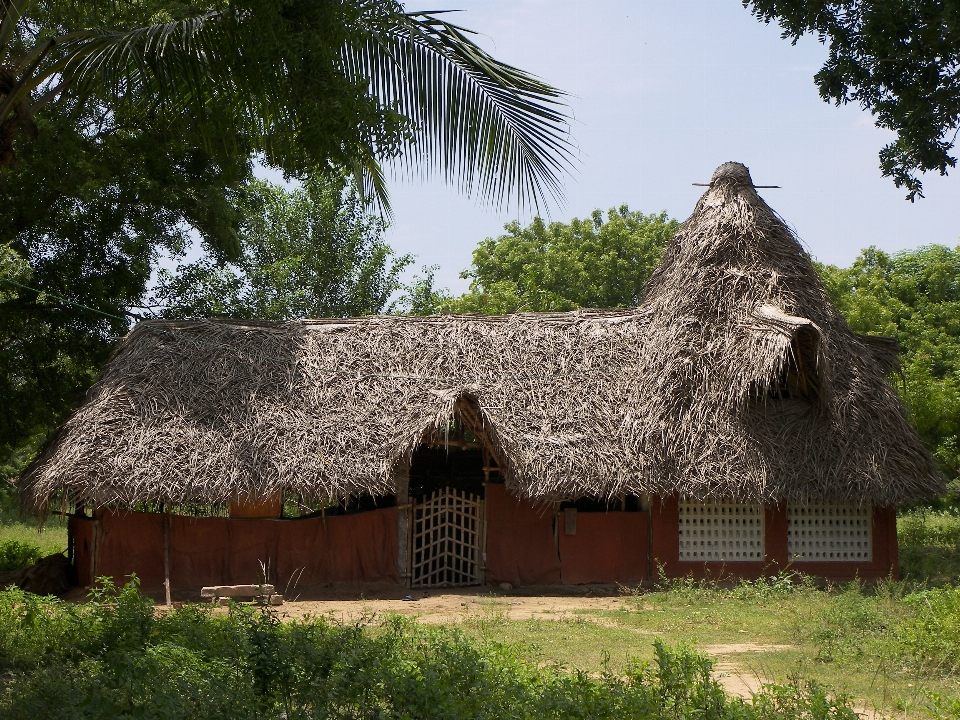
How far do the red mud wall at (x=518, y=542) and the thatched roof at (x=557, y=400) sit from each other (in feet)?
2.49

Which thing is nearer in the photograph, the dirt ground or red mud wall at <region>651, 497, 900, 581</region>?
the dirt ground

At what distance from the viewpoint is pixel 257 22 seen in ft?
21.8

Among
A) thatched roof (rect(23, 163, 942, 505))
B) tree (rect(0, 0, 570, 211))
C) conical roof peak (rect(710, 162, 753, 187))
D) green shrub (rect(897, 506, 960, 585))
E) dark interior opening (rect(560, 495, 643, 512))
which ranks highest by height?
conical roof peak (rect(710, 162, 753, 187))

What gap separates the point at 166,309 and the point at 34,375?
252 cm

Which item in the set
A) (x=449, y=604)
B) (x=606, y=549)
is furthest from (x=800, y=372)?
(x=449, y=604)

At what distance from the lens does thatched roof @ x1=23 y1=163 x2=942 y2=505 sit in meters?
12.6

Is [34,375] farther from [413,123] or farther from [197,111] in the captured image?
[413,123]

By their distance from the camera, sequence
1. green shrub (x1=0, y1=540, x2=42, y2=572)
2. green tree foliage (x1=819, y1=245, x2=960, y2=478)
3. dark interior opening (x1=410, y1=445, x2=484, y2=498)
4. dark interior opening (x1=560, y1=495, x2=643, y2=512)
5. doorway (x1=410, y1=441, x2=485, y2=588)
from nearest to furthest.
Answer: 1. doorway (x1=410, y1=441, x2=485, y2=588)
2. dark interior opening (x1=560, y1=495, x2=643, y2=512)
3. dark interior opening (x1=410, y1=445, x2=484, y2=498)
4. green shrub (x1=0, y1=540, x2=42, y2=572)
5. green tree foliage (x1=819, y1=245, x2=960, y2=478)

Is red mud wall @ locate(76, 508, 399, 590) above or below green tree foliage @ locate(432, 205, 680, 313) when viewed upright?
below

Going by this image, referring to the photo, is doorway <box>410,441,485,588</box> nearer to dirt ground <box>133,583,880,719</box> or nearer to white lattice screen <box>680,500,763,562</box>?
dirt ground <box>133,583,880,719</box>

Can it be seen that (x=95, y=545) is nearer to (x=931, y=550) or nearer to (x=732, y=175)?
(x=732, y=175)

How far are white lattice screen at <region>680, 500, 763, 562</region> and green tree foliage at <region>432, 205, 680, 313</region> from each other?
14.5 meters

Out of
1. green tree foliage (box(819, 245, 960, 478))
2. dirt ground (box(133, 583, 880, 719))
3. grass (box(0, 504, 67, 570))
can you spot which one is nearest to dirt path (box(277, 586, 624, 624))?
dirt ground (box(133, 583, 880, 719))

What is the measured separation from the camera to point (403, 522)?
13.7 m
